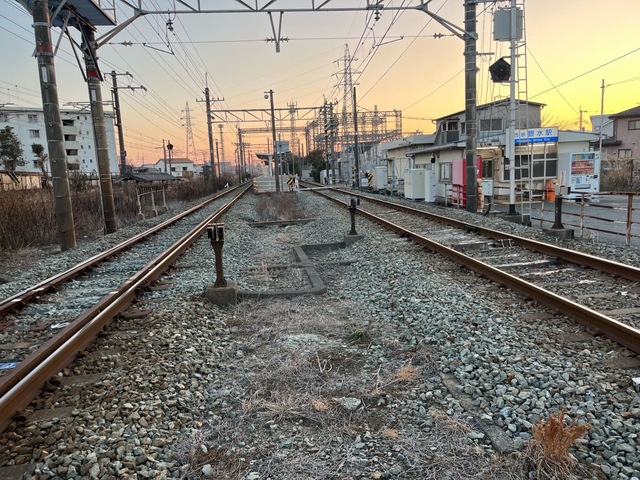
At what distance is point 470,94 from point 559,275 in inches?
434

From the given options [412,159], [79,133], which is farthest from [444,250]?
[79,133]

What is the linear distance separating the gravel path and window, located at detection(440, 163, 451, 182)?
1989cm

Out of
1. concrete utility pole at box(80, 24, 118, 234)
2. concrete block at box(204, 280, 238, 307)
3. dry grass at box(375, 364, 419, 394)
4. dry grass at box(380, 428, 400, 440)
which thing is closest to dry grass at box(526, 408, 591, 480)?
dry grass at box(380, 428, 400, 440)

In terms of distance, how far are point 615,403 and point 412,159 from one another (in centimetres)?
3054

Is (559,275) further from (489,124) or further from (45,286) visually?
(489,124)

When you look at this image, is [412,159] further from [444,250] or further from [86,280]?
[86,280]

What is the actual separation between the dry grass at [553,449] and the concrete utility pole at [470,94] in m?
15.2

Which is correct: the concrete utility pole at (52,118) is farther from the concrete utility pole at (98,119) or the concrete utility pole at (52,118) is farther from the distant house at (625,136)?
the distant house at (625,136)

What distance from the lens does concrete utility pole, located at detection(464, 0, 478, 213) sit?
1612 cm

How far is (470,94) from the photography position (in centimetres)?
1686

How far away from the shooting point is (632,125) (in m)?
48.7

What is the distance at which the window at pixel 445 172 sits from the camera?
25.7 meters

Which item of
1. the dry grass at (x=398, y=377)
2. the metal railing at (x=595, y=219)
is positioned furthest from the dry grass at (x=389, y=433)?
the metal railing at (x=595, y=219)

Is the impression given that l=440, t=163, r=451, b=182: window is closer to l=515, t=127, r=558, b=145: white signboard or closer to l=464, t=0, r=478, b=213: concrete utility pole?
l=464, t=0, r=478, b=213: concrete utility pole
